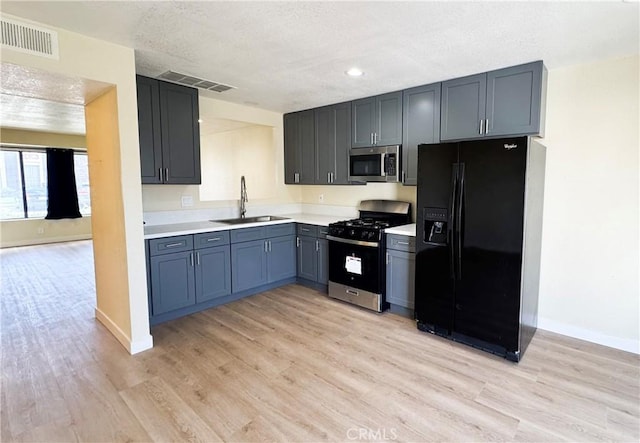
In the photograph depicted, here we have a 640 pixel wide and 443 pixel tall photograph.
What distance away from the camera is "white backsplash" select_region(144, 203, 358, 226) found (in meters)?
3.87

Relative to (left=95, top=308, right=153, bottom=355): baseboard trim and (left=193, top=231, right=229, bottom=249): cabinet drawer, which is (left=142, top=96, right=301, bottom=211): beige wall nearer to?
(left=193, top=231, right=229, bottom=249): cabinet drawer

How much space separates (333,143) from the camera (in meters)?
4.41

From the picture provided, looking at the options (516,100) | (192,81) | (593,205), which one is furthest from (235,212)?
(593,205)

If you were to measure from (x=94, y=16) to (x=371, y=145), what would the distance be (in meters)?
2.79

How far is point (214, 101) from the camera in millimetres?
4172

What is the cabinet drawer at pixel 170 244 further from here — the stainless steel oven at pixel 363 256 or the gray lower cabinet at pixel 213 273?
the stainless steel oven at pixel 363 256

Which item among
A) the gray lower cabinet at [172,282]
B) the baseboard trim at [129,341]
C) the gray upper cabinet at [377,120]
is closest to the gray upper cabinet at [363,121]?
the gray upper cabinet at [377,120]

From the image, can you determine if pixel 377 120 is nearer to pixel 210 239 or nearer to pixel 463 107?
pixel 463 107

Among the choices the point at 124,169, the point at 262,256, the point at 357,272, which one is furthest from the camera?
the point at 262,256

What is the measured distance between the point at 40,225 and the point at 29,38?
727 cm

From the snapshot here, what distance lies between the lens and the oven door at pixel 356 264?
11.8ft

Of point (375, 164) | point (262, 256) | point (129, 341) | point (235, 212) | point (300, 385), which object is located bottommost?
point (300, 385)

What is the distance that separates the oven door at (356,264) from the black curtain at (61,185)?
7139 mm

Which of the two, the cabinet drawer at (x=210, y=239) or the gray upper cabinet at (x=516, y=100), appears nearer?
the gray upper cabinet at (x=516, y=100)
